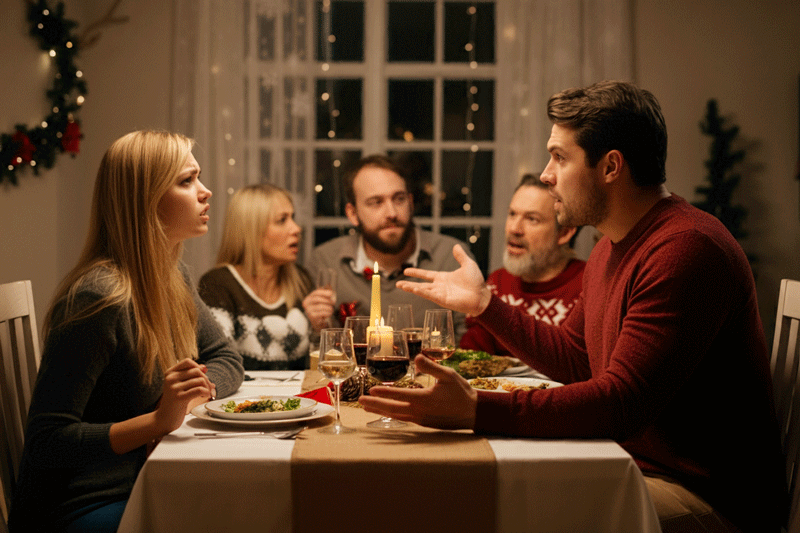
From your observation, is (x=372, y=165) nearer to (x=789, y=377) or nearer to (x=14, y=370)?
(x=14, y=370)

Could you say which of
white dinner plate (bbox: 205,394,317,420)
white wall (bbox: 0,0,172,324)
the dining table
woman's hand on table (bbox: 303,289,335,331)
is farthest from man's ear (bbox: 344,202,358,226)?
the dining table

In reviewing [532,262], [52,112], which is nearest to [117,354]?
[532,262]

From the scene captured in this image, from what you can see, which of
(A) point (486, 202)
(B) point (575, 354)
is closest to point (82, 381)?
(B) point (575, 354)

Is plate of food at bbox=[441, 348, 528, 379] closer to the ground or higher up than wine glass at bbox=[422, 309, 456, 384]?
Answer: closer to the ground

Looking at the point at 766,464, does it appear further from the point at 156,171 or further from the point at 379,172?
the point at 379,172

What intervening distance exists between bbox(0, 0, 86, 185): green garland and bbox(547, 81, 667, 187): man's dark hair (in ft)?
9.44

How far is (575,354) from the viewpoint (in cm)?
193

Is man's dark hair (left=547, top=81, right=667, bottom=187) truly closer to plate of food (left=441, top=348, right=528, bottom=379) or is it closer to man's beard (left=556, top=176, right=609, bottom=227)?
man's beard (left=556, top=176, right=609, bottom=227)

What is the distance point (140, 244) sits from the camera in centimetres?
163

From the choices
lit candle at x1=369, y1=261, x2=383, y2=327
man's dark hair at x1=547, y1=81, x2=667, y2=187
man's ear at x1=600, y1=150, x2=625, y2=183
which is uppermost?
man's dark hair at x1=547, y1=81, x2=667, y2=187

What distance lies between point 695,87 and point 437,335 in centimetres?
354

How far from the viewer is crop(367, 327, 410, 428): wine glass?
1.41 metres

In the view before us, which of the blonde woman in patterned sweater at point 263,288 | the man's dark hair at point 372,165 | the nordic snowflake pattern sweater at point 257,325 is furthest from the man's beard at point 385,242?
the nordic snowflake pattern sweater at point 257,325

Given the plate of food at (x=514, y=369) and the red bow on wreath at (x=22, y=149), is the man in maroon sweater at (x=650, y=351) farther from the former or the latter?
the red bow on wreath at (x=22, y=149)
